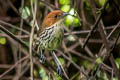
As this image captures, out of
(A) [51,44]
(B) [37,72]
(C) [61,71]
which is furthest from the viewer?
(B) [37,72]

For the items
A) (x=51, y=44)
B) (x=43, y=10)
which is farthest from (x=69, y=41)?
(x=51, y=44)

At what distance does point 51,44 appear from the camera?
427 cm

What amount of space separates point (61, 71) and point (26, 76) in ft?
9.60

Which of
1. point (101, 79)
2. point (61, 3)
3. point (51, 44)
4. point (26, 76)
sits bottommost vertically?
point (26, 76)

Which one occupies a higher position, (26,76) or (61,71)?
(61,71)

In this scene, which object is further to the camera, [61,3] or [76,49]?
[76,49]

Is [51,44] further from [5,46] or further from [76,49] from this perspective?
[5,46]

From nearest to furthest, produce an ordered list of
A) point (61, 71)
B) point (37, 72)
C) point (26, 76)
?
point (61, 71) → point (37, 72) → point (26, 76)

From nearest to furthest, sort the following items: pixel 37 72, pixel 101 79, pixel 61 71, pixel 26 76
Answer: pixel 61 71 < pixel 101 79 < pixel 37 72 < pixel 26 76

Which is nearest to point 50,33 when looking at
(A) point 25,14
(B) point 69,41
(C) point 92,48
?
(A) point 25,14

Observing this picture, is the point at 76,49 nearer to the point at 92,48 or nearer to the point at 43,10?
the point at 92,48

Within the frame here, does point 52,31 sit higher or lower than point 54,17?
lower

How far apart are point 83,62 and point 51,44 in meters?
2.15

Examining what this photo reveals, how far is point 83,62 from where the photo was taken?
6312mm
